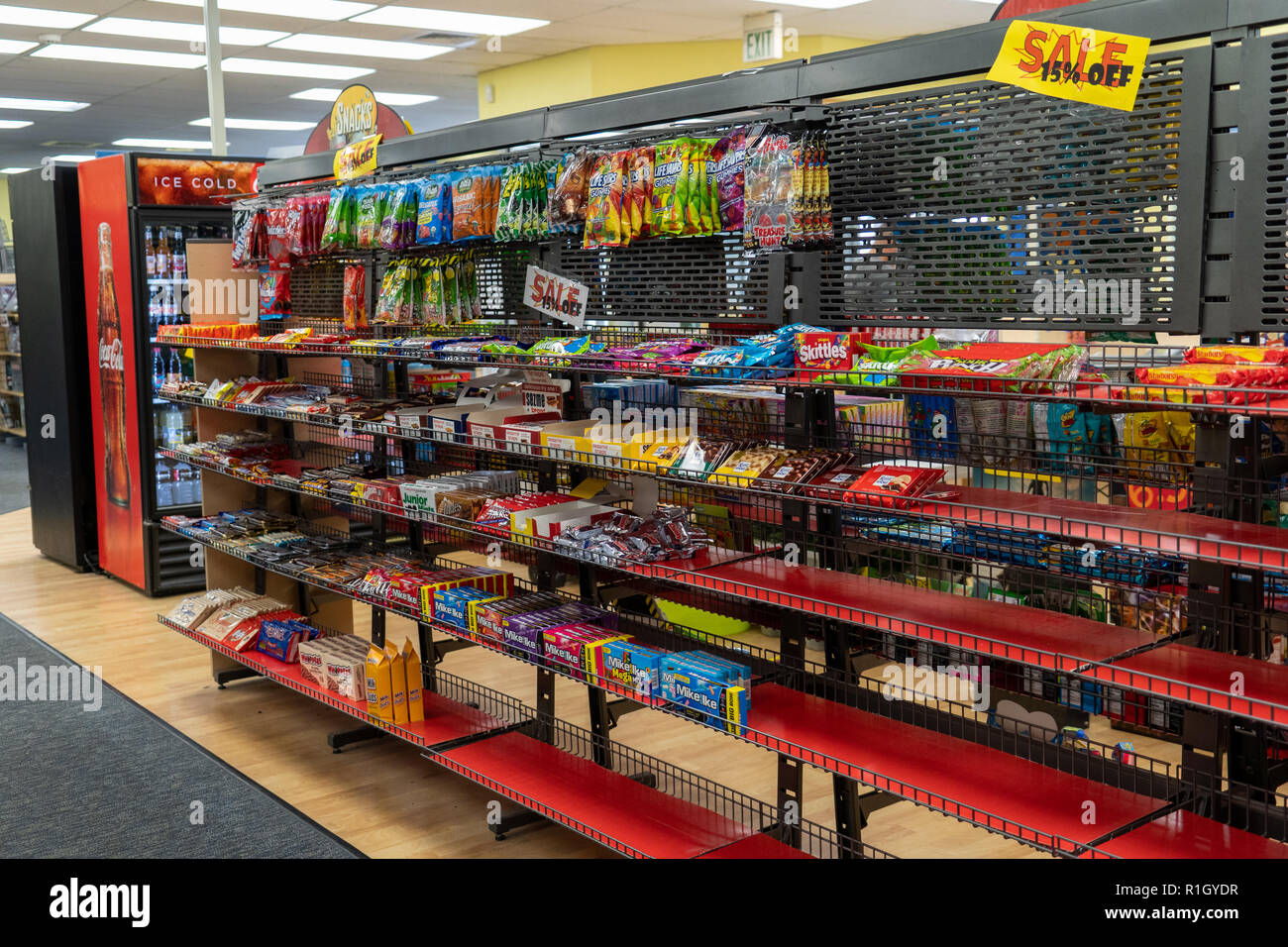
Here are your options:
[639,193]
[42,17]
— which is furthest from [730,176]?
[42,17]

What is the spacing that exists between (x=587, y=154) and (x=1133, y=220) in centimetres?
164

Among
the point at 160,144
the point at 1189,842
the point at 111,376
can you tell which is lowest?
the point at 1189,842

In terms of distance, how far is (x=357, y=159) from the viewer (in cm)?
448

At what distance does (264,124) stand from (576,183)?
13145mm

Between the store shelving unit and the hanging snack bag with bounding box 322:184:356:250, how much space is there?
78 centimetres

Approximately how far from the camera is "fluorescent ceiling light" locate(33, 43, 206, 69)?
1043 cm

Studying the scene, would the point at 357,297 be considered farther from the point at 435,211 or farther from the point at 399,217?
the point at 435,211

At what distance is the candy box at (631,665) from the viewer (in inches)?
121

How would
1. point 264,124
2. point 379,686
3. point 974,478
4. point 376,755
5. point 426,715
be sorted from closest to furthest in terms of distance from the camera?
1. point 974,478
2. point 379,686
3. point 426,715
4. point 376,755
5. point 264,124

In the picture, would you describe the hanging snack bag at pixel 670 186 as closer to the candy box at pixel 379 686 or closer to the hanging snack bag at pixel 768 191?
the hanging snack bag at pixel 768 191

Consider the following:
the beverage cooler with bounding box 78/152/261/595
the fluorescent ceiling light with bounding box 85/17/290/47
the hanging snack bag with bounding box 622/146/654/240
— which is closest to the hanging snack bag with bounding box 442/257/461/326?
the hanging snack bag with bounding box 622/146/654/240

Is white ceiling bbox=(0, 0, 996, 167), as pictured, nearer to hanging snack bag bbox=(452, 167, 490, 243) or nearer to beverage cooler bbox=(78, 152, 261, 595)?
beverage cooler bbox=(78, 152, 261, 595)

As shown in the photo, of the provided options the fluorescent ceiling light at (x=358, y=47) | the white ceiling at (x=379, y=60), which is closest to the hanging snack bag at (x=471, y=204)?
the white ceiling at (x=379, y=60)

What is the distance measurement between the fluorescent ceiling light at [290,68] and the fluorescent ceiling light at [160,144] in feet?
18.6
